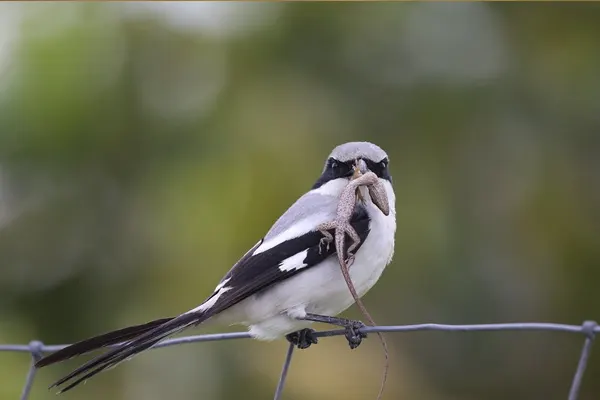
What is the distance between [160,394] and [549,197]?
234cm

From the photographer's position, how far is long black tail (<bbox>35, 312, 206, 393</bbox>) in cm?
207

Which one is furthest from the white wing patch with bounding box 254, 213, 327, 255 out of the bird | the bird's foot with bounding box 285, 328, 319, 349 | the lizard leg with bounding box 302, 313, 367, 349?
the bird's foot with bounding box 285, 328, 319, 349

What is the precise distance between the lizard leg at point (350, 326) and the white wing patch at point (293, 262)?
132 millimetres

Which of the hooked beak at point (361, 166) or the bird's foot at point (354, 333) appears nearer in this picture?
the bird's foot at point (354, 333)

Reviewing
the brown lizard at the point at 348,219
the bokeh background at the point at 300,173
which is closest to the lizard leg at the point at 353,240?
the brown lizard at the point at 348,219

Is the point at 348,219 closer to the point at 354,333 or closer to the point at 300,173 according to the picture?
the point at 354,333

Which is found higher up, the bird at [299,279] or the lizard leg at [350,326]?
the bird at [299,279]

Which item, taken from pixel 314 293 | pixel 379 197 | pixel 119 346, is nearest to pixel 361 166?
pixel 379 197

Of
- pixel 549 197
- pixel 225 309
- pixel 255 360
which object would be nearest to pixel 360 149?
pixel 225 309

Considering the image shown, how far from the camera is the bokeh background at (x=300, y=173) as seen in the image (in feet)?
15.2

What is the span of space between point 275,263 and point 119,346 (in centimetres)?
47

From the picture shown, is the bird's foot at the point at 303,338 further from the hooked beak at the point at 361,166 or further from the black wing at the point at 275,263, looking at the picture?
the hooked beak at the point at 361,166

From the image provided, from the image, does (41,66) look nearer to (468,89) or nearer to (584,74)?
(468,89)

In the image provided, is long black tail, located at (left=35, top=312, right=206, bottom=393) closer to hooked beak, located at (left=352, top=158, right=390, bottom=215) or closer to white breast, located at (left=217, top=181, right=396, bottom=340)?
white breast, located at (left=217, top=181, right=396, bottom=340)
